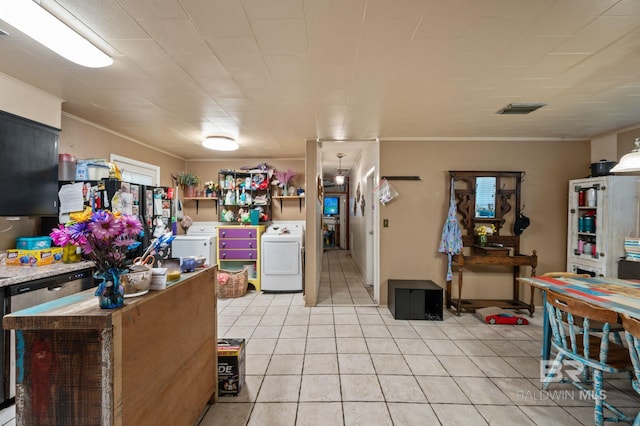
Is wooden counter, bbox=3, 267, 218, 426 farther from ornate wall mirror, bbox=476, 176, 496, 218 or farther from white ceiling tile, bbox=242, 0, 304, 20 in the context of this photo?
ornate wall mirror, bbox=476, 176, 496, 218

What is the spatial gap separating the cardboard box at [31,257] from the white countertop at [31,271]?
0.19 feet

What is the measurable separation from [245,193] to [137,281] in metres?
3.73

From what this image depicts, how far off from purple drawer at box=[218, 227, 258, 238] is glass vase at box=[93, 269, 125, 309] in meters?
3.36

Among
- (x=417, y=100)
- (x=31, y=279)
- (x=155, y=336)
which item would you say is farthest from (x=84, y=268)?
(x=417, y=100)

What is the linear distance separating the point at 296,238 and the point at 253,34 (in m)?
3.05

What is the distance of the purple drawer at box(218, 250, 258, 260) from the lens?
439 centimetres

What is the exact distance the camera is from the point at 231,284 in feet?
13.4

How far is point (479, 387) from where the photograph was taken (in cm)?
202

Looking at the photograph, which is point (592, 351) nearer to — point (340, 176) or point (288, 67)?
point (288, 67)

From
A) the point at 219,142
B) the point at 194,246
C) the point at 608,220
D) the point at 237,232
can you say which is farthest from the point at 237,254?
the point at 608,220

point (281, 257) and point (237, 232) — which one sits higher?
point (237, 232)

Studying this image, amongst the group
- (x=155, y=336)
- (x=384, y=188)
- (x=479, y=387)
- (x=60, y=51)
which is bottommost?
(x=479, y=387)

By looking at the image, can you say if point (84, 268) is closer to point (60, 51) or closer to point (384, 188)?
point (60, 51)

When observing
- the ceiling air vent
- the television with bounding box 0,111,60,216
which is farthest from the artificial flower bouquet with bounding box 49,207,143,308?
the ceiling air vent
